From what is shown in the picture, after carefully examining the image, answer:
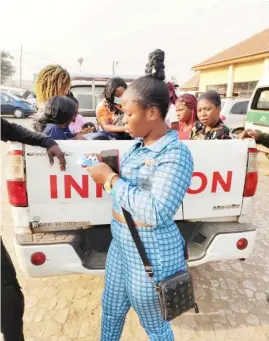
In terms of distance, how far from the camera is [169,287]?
132 centimetres

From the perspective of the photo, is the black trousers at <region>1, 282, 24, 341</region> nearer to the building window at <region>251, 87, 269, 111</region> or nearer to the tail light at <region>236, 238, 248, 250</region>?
the tail light at <region>236, 238, 248, 250</region>

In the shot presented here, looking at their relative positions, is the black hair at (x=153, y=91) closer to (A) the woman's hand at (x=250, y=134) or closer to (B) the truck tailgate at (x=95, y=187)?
(B) the truck tailgate at (x=95, y=187)

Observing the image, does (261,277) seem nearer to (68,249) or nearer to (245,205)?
(245,205)

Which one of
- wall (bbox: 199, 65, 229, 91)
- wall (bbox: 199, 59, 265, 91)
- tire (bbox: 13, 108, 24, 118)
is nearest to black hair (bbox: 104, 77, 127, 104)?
wall (bbox: 199, 59, 265, 91)

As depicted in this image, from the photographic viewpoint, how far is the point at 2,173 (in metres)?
6.14

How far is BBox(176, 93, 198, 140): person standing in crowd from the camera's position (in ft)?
9.82

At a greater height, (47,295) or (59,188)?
(59,188)

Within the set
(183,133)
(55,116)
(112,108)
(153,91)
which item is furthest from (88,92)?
(153,91)

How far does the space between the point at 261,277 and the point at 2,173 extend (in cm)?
525

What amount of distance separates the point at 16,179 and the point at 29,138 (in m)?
0.31

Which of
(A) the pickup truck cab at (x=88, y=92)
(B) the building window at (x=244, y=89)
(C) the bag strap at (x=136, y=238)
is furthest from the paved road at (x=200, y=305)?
(B) the building window at (x=244, y=89)

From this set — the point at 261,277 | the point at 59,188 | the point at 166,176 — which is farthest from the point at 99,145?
the point at 261,277

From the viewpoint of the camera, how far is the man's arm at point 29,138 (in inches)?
63.1

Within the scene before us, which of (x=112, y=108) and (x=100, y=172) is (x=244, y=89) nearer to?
(x=112, y=108)
